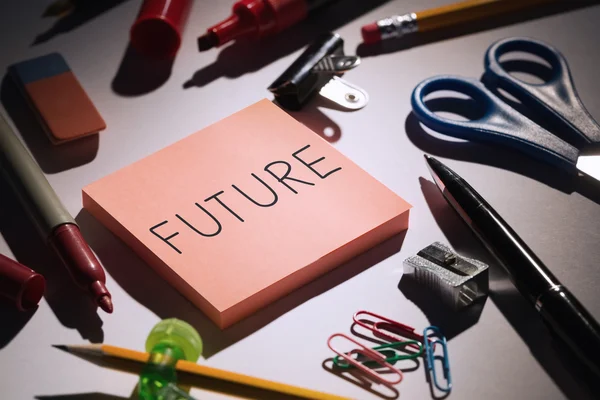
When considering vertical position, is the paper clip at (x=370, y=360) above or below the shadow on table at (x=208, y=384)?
below

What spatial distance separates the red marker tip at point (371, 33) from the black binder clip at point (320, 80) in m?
0.05

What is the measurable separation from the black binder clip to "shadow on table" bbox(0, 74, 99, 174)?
0.20m

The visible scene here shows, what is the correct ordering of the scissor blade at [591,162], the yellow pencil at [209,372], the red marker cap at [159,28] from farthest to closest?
the red marker cap at [159,28] → the scissor blade at [591,162] → the yellow pencil at [209,372]

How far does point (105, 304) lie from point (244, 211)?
0.51ft

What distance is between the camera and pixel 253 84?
91 cm

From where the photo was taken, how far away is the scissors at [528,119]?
79 centimetres

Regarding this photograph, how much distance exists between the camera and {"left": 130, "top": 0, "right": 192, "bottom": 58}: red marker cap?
91cm

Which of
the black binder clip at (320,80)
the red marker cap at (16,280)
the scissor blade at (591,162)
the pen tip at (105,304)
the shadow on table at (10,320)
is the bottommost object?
the scissor blade at (591,162)

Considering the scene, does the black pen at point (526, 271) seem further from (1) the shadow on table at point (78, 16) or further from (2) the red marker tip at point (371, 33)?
(1) the shadow on table at point (78, 16)

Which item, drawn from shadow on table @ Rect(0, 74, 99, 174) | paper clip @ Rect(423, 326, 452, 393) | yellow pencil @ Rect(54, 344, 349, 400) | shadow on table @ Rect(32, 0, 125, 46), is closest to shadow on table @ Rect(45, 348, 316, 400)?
yellow pencil @ Rect(54, 344, 349, 400)

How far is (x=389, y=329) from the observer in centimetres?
67

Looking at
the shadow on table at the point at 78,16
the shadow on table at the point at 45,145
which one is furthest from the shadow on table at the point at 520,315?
the shadow on table at the point at 78,16

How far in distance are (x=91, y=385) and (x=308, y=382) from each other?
0.16 m

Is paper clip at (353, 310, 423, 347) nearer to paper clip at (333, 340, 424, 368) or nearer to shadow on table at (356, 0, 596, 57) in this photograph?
paper clip at (333, 340, 424, 368)
